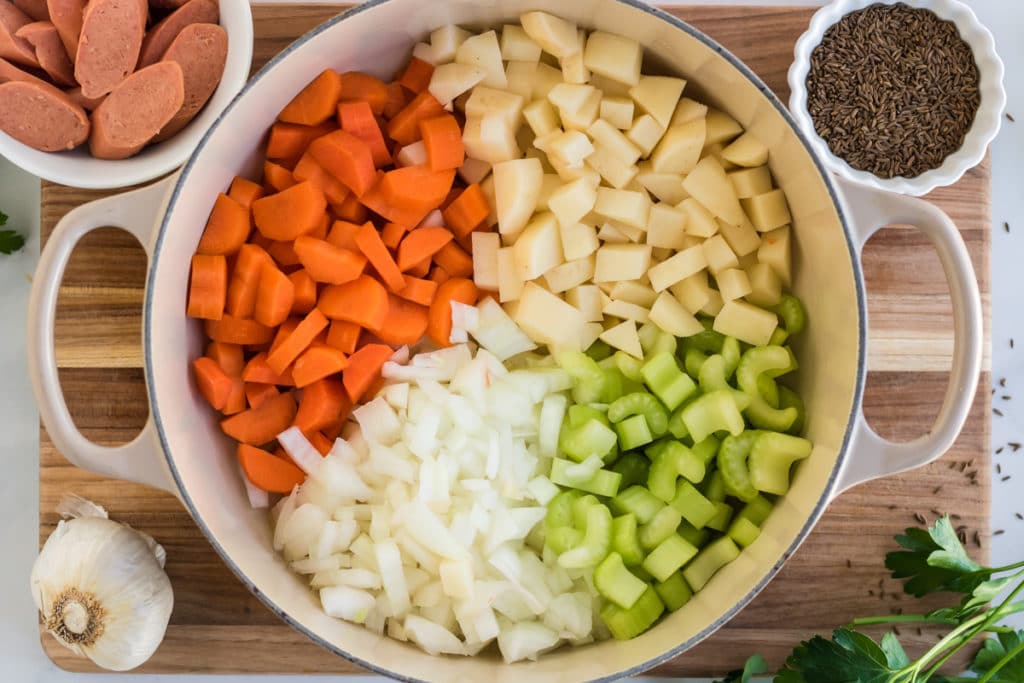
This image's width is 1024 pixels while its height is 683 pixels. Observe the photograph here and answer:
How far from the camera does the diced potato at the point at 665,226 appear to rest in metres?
1.68

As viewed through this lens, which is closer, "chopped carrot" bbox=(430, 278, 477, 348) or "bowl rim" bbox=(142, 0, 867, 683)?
"bowl rim" bbox=(142, 0, 867, 683)

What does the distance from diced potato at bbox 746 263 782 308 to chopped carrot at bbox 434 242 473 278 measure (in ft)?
1.74

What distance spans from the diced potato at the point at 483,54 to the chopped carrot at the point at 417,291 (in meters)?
0.40

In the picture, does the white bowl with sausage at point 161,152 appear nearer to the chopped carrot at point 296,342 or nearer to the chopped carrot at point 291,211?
the chopped carrot at point 291,211

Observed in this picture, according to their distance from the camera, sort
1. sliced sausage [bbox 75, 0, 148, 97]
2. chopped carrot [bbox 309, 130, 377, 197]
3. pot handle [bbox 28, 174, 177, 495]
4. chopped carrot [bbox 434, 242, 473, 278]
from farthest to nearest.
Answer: chopped carrot [bbox 434, 242, 473, 278]
chopped carrot [bbox 309, 130, 377, 197]
sliced sausage [bbox 75, 0, 148, 97]
pot handle [bbox 28, 174, 177, 495]

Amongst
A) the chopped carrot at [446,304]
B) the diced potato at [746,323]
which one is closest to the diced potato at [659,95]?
the diced potato at [746,323]

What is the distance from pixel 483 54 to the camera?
1667 millimetres

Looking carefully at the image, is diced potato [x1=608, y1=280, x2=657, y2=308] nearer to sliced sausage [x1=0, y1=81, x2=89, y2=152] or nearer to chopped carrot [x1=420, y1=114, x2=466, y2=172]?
chopped carrot [x1=420, y1=114, x2=466, y2=172]

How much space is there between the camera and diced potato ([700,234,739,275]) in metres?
1.66

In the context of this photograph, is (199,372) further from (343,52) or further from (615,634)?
(615,634)

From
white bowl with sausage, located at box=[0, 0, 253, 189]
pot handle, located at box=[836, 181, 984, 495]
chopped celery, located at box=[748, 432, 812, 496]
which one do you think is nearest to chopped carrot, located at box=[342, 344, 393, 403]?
white bowl with sausage, located at box=[0, 0, 253, 189]

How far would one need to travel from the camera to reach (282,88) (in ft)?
5.28

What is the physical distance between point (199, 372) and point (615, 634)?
2.90 feet

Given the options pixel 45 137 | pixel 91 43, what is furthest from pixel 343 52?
pixel 45 137
